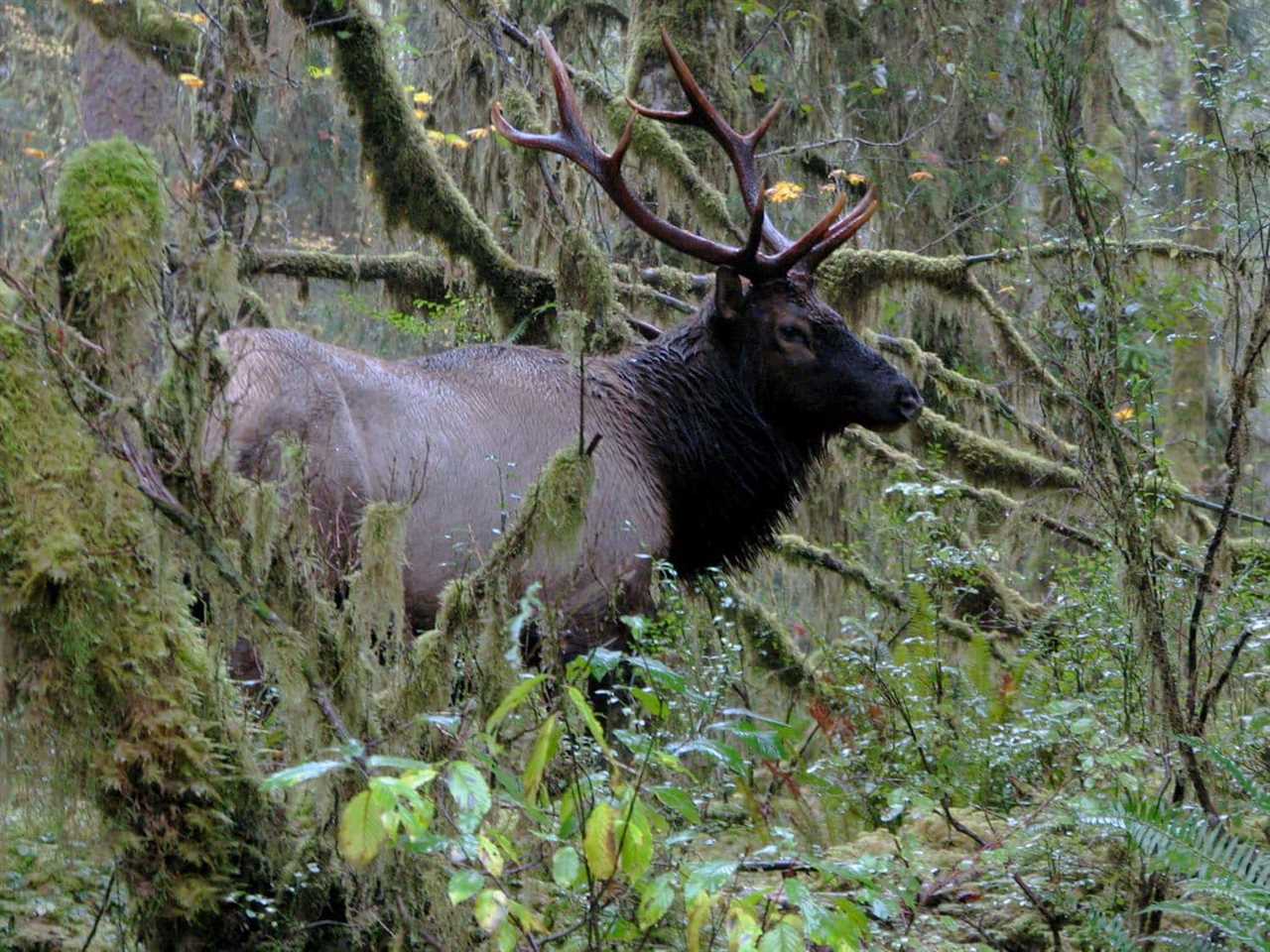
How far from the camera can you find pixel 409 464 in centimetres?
631

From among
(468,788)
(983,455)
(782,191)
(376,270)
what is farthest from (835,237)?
(468,788)

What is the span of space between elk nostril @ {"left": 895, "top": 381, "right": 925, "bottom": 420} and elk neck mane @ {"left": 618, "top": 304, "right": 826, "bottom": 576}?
1.84 ft

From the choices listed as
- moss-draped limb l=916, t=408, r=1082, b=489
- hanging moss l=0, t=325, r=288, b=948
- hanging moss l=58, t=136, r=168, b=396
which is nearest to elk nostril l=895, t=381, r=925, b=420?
moss-draped limb l=916, t=408, r=1082, b=489

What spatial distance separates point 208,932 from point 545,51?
15.7ft

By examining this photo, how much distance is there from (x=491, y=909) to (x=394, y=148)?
6.03 meters

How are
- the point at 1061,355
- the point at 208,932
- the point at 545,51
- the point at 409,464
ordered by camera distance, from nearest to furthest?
the point at 208,932, the point at 1061,355, the point at 409,464, the point at 545,51

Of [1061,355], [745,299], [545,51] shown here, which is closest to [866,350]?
[745,299]

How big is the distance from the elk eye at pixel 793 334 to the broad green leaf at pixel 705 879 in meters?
4.62

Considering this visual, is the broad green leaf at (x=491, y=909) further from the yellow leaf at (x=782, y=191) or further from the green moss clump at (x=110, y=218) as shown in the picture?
the yellow leaf at (x=782, y=191)

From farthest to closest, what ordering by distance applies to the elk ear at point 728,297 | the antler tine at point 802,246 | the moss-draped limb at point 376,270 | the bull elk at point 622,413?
the moss-draped limb at point 376,270 → the elk ear at point 728,297 → the antler tine at point 802,246 → the bull elk at point 622,413

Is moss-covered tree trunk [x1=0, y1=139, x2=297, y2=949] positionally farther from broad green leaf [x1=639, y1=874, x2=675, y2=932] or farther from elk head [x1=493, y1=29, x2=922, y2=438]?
elk head [x1=493, y1=29, x2=922, y2=438]

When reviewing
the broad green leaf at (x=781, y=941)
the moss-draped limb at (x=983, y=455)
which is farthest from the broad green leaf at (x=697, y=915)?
the moss-draped limb at (x=983, y=455)

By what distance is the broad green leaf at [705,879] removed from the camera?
113 inches

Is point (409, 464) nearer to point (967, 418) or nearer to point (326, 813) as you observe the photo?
point (326, 813)
